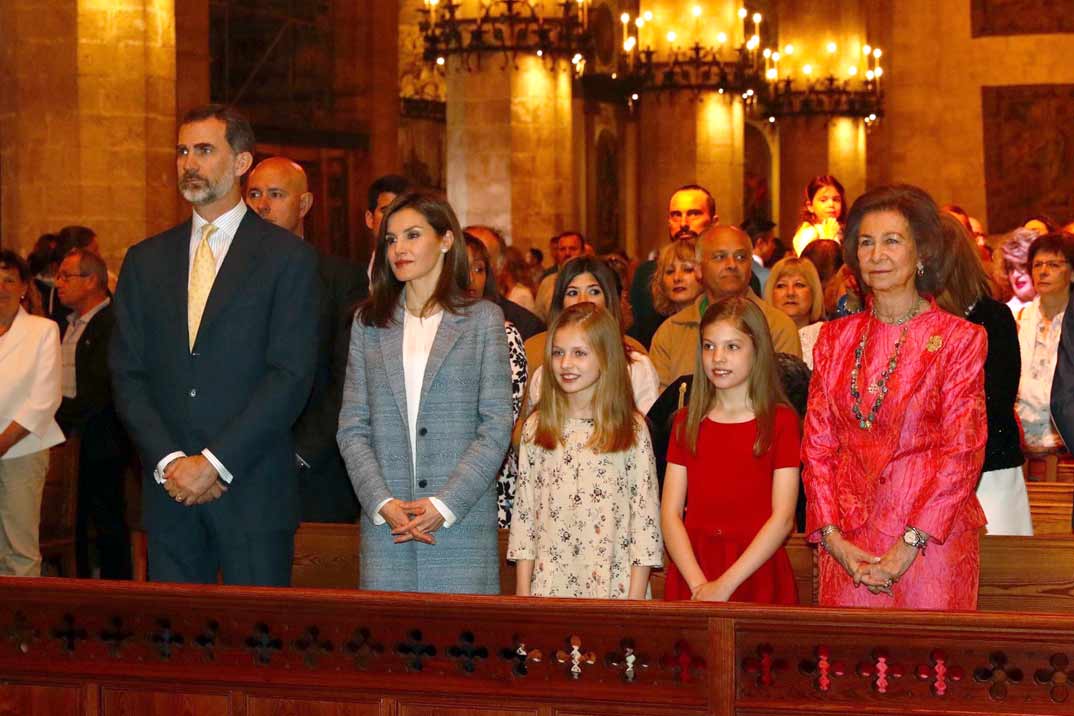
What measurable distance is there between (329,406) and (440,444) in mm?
1244

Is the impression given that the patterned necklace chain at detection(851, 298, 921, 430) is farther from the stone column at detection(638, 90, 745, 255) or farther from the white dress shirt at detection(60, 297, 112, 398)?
the stone column at detection(638, 90, 745, 255)

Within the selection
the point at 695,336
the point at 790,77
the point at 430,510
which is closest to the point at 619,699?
the point at 430,510

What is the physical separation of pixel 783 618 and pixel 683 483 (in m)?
1.20

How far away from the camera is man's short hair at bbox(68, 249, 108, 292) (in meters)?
8.96

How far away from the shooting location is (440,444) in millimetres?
5508

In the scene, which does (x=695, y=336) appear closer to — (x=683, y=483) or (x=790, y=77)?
(x=683, y=483)

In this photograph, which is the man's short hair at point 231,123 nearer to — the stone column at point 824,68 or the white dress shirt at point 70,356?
the white dress shirt at point 70,356

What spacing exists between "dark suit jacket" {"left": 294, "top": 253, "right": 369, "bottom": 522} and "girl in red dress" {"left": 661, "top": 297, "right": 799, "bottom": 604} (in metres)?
1.42

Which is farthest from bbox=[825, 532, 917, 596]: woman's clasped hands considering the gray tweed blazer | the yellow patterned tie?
the yellow patterned tie

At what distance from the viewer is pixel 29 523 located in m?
7.96

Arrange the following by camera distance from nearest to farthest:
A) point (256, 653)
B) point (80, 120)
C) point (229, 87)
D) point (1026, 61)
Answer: point (256, 653) < point (80, 120) < point (229, 87) < point (1026, 61)

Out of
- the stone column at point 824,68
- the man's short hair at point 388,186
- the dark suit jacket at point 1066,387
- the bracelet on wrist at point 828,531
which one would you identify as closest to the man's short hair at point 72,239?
the man's short hair at point 388,186

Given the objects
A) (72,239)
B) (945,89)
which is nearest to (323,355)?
(72,239)

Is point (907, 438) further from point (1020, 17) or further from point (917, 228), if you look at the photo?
point (1020, 17)
